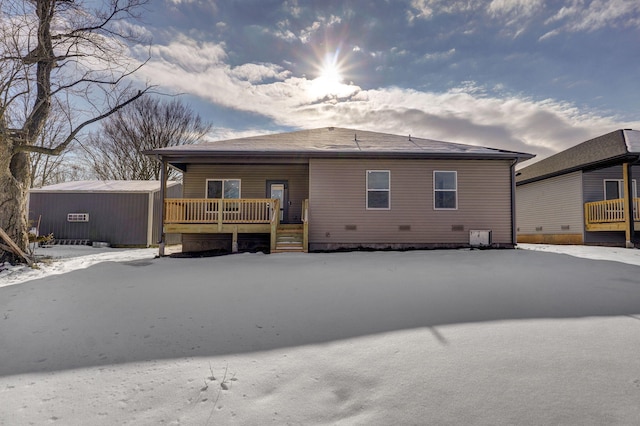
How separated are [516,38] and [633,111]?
8.03 meters

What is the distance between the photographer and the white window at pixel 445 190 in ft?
35.4

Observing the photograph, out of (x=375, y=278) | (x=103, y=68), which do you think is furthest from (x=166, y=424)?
(x=103, y=68)

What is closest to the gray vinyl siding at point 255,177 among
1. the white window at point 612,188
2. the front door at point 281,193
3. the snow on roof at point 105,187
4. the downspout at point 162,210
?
the front door at point 281,193

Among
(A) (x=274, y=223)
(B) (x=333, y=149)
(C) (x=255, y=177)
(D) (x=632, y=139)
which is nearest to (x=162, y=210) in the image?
(C) (x=255, y=177)

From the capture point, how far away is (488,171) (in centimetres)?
1083

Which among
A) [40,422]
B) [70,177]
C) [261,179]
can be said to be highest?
[70,177]

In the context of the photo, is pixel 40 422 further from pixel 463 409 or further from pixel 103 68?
pixel 103 68

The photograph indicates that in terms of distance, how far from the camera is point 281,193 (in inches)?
481

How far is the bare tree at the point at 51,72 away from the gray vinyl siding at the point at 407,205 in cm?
629

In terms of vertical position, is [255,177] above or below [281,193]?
above

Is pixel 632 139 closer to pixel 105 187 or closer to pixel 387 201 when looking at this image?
pixel 387 201

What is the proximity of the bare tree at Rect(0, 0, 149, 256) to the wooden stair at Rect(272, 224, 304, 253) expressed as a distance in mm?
5679

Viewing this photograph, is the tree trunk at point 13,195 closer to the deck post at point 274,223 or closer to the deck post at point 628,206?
the deck post at point 274,223

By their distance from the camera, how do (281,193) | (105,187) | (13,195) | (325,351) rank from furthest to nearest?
(105,187)
(281,193)
(13,195)
(325,351)
